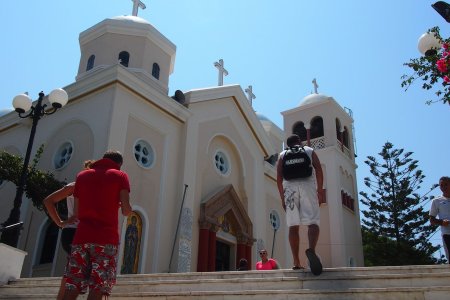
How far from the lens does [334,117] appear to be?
26.8 metres

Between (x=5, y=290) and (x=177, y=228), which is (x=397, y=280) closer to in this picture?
(x=5, y=290)

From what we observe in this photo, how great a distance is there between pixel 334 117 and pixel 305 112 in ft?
6.33

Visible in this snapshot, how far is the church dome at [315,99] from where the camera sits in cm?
2761

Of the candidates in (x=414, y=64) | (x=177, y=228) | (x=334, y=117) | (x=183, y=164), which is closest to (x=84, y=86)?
(x=183, y=164)

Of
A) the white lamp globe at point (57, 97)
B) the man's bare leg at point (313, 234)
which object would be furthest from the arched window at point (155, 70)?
the man's bare leg at point (313, 234)

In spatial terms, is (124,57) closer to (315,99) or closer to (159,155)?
(159,155)

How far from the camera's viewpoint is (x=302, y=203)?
5.74 metres

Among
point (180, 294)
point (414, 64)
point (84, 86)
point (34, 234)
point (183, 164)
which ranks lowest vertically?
point (180, 294)

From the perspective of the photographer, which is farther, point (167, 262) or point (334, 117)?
point (334, 117)

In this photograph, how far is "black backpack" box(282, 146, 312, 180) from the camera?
5.81 metres

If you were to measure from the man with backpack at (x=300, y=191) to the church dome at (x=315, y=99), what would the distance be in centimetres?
2221

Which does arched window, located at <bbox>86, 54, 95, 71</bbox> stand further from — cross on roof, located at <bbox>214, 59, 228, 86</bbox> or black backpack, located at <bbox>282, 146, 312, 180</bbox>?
black backpack, located at <bbox>282, 146, 312, 180</bbox>

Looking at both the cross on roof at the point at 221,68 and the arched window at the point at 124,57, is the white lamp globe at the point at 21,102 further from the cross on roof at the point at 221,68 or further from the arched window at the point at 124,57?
the cross on roof at the point at 221,68

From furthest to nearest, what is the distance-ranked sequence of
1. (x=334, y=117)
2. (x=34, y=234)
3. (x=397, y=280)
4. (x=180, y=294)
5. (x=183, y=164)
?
(x=334, y=117) → (x=183, y=164) → (x=34, y=234) → (x=180, y=294) → (x=397, y=280)
